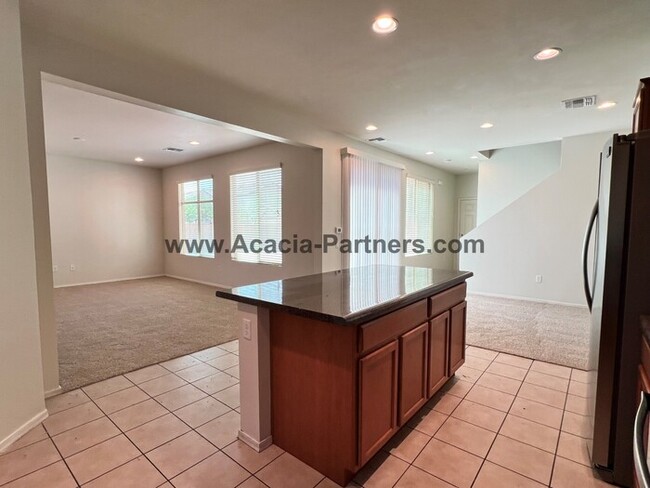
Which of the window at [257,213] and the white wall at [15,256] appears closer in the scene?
the white wall at [15,256]

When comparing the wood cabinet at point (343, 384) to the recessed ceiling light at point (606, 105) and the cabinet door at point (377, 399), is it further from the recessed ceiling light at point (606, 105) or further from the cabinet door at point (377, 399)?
the recessed ceiling light at point (606, 105)

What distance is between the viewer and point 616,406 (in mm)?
1690

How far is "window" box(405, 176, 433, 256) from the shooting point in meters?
7.45

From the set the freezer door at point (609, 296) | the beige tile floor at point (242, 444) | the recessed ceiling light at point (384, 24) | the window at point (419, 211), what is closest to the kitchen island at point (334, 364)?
the beige tile floor at point (242, 444)

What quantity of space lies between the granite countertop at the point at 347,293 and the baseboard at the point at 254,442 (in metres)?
0.86

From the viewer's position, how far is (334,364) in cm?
168

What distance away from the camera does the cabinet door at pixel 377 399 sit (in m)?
1.68

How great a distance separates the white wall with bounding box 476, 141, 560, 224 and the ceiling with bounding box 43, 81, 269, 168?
4666 millimetres

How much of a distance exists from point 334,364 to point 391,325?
40 centimetres

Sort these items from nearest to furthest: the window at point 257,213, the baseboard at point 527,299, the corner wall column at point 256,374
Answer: the corner wall column at point 256,374
the baseboard at point 527,299
the window at point 257,213

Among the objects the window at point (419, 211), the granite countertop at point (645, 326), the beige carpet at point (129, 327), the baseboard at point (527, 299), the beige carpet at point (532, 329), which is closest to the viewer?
the granite countertop at point (645, 326)

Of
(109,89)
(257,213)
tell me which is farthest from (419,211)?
(109,89)

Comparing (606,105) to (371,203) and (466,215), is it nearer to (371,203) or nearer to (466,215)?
(371,203)

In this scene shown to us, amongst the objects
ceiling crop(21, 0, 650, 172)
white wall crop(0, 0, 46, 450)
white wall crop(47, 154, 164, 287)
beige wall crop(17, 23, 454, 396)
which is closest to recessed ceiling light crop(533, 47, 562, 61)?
ceiling crop(21, 0, 650, 172)
